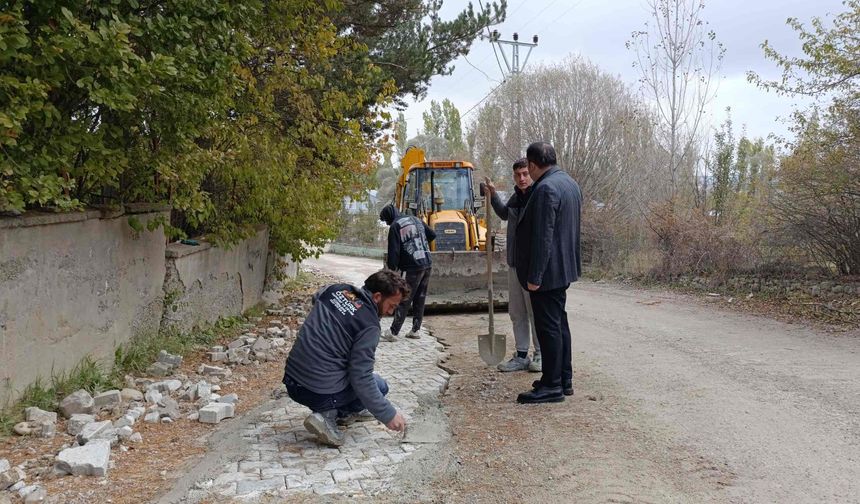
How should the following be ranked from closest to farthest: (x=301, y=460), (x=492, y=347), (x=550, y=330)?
(x=301, y=460), (x=550, y=330), (x=492, y=347)

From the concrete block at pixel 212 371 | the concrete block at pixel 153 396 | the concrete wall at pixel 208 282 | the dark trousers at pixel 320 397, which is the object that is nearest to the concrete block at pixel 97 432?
the concrete block at pixel 153 396

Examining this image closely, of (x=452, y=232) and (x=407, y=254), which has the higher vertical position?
(x=452, y=232)

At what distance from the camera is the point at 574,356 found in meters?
7.32

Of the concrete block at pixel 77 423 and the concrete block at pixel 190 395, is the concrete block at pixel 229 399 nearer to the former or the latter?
the concrete block at pixel 190 395

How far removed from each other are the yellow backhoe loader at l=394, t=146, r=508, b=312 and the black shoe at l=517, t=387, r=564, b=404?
16.4 feet

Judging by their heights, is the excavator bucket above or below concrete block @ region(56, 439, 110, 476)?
above

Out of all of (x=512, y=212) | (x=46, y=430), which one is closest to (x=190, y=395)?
(x=46, y=430)

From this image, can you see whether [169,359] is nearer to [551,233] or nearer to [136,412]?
[136,412]

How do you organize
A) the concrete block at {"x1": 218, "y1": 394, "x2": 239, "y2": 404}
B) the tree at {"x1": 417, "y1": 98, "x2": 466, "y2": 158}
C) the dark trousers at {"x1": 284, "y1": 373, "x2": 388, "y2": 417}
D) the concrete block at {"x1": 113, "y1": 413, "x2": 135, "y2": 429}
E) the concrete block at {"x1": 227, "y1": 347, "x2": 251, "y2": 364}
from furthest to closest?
the tree at {"x1": 417, "y1": 98, "x2": 466, "y2": 158}, the concrete block at {"x1": 227, "y1": 347, "x2": 251, "y2": 364}, the concrete block at {"x1": 218, "y1": 394, "x2": 239, "y2": 404}, the concrete block at {"x1": 113, "y1": 413, "x2": 135, "y2": 429}, the dark trousers at {"x1": 284, "y1": 373, "x2": 388, "y2": 417}

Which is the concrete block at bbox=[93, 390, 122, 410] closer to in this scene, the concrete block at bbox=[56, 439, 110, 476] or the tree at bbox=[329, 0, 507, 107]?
the concrete block at bbox=[56, 439, 110, 476]

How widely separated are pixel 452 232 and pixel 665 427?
7503 millimetres

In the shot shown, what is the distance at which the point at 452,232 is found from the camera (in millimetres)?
12039

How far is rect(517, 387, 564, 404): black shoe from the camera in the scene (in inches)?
214

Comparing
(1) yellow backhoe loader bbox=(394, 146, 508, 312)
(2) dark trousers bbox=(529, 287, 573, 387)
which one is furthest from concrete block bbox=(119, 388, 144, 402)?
(1) yellow backhoe loader bbox=(394, 146, 508, 312)
